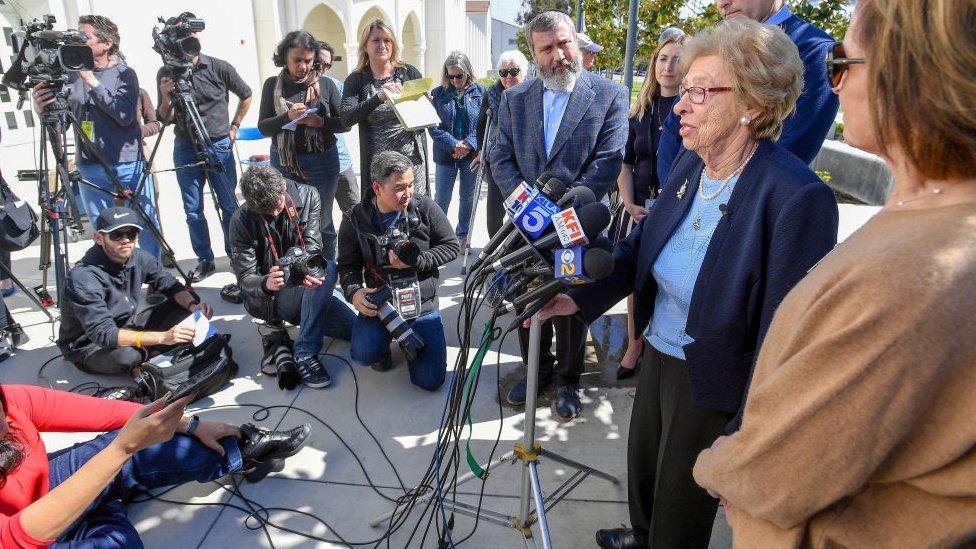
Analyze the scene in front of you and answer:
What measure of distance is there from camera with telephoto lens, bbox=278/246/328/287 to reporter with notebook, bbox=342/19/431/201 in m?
1.04

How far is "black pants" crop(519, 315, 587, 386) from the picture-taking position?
302 centimetres

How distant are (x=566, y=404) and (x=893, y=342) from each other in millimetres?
2441

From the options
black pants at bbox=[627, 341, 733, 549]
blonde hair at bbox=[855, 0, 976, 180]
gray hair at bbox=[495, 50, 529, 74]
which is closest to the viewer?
blonde hair at bbox=[855, 0, 976, 180]

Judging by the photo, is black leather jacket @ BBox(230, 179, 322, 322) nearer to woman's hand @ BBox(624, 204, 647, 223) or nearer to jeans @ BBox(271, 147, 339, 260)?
jeans @ BBox(271, 147, 339, 260)

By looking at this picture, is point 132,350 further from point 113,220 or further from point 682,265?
point 682,265

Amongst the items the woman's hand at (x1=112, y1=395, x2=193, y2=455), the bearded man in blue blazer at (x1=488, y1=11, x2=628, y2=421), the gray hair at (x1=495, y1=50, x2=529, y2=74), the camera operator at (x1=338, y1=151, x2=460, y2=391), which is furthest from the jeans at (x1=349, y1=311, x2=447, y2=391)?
the gray hair at (x1=495, y1=50, x2=529, y2=74)

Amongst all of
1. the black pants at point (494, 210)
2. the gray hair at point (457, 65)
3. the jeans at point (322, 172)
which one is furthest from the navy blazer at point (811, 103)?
the gray hair at point (457, 65)

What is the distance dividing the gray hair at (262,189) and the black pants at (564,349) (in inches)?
66.0

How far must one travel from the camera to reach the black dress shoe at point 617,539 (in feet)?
6.95

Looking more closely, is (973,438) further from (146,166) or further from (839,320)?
(146,166)

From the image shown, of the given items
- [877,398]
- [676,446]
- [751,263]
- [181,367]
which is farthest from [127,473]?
[877,398]

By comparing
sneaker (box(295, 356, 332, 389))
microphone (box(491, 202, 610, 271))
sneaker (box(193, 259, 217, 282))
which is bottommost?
sneaker (box(295, 356, 332, 389))

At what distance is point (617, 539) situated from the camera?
2146mm

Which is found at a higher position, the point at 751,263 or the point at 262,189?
the point at 751,263
